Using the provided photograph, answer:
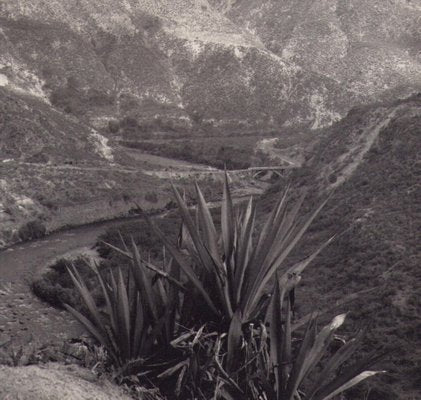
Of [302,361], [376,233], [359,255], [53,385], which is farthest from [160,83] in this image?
[302,361]

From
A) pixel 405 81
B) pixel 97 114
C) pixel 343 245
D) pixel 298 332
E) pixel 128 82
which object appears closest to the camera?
pixel 298 332

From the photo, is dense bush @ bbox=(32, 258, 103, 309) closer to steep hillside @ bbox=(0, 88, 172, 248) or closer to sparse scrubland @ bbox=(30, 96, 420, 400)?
sparse scrubland @ bbox=(30, 96, 420, 400)

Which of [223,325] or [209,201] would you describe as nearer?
[223,325]

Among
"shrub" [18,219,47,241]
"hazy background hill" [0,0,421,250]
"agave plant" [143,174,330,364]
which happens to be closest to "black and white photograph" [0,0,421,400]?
"agave plant" [143,174,330,364]

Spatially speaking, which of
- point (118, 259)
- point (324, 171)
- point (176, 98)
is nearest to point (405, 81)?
point (176, 98)

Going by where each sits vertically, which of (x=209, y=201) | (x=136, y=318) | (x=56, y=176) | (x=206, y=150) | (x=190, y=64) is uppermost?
(x=190, y=64)

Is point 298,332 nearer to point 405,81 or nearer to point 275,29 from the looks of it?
point 405,81

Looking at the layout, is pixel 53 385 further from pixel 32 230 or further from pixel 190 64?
pixel 190 64
